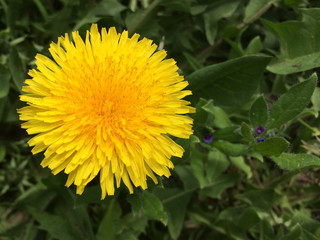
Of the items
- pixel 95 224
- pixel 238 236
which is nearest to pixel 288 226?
pixel 238 236

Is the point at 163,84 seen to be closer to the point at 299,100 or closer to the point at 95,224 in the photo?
the point at 299,100

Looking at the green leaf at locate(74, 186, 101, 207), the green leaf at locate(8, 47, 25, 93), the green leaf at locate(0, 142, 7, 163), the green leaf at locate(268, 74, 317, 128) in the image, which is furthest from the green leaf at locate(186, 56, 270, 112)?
the green leaf at locate(0, 142, 7, 163)

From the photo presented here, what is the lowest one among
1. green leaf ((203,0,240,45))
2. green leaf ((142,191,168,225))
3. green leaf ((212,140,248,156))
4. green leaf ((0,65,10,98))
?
green leaf ((212,140,248,156))

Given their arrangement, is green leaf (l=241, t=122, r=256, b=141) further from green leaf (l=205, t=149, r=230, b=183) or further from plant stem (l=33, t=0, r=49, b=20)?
plant stem (l=33, t=0, r=49, b=20)

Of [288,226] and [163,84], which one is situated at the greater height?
[163,84]

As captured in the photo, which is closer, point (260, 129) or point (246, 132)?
point (246, 132)

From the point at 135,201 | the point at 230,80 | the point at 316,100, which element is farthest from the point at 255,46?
A: the point at 135,201

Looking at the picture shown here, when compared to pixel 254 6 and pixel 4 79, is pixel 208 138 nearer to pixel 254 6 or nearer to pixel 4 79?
pixel 254 6
